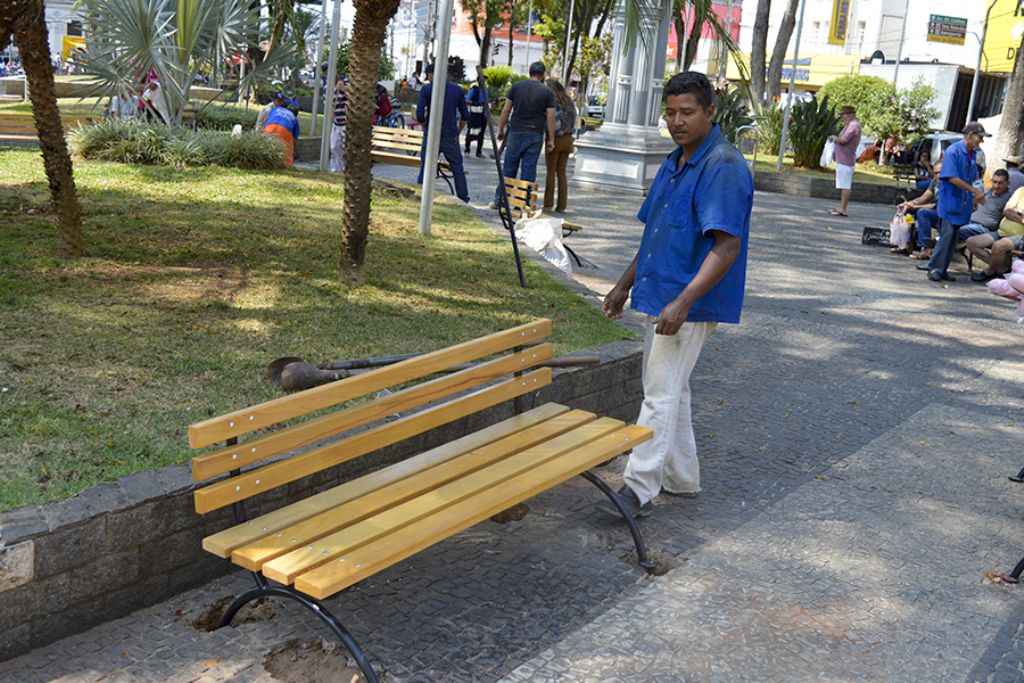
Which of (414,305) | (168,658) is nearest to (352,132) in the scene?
(414,305)

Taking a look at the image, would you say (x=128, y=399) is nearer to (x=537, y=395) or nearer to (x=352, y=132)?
(x=537, y=395)

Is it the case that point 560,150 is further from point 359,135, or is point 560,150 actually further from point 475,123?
point 475,123

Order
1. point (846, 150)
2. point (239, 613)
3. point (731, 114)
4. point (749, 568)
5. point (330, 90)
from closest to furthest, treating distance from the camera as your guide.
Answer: point (239, 613) < point (749, 568) < point (330, 90) < point (846, 150) < point (731, 114)

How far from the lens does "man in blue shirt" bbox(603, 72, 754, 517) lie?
15.2 ft

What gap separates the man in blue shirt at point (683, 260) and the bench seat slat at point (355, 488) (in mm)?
482

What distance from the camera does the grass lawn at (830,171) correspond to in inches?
919

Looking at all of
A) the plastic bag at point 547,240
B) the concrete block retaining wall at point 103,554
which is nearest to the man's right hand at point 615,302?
the concrete block retaining wall at point 103,554

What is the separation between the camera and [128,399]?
16.4 feet

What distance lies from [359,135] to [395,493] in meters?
4.19

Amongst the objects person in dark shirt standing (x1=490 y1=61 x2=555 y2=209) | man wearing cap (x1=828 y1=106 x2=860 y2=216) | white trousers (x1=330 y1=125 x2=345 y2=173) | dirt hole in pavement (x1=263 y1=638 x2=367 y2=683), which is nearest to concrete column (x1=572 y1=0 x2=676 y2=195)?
man wearing cap (x1=828 y1=106 x2=860 y2=216)

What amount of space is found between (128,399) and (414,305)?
2.68 metres

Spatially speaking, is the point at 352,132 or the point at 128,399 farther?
the point at 352,132

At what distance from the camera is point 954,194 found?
12.6 meters

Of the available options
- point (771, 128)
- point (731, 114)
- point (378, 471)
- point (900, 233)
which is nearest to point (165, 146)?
point (900, 233)
